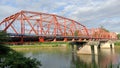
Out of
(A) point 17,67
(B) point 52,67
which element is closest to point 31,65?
(A) point 17,67

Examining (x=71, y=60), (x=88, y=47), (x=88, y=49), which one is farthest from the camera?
(x=88, y=47)

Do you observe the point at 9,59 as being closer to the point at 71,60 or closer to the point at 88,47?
the point at 71,60

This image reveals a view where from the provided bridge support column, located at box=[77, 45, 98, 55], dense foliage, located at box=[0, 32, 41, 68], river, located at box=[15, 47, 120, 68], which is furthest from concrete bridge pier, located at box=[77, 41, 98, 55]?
dense foliage, located at box=[0, 32, 41, 68]

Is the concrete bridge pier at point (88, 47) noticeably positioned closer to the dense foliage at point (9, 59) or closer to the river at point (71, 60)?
the river at point (71, 60)

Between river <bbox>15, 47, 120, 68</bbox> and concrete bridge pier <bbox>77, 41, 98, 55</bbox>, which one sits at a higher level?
concrete bridge pier <bbox>77, 41, 98, 55</bbox>

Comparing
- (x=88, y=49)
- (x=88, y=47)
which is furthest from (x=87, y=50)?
(x=88, y=47)

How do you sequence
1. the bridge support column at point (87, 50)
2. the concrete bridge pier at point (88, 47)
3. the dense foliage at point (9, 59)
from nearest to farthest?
the dense foliage at point (9, 59)
the bridge support column at point (87, 50)
the concrete bridge pier at point (88, 47)

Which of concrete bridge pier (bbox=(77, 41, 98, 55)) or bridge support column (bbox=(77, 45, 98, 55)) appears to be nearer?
bridge support column (bbox=(77, 45, 98, 55))

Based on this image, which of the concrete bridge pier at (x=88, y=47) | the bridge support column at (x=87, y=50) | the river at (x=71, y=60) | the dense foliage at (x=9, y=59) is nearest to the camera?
the dense foliage at (x=9, y=59)

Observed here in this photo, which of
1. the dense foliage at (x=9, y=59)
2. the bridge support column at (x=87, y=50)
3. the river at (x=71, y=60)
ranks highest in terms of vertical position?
the dense foliage at (x=9, y=59)

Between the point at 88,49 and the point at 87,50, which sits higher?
the point at 88,49

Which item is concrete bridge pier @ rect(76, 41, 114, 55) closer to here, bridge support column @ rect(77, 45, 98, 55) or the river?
bridge support column @ rect(77, 45, 98, 55)

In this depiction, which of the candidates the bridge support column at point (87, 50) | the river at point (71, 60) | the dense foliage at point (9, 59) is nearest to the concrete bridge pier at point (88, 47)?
the bridge support column at point (87, 50)

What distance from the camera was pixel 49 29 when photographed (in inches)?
3324
